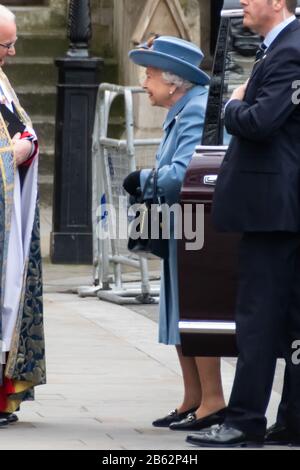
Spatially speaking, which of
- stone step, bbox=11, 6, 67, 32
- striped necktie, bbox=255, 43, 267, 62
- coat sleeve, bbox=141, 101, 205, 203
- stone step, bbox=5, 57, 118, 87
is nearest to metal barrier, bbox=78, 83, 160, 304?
coat sleeve, bbox=141, 101, 205, 203

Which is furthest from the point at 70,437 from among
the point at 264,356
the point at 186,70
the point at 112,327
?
the point at 112,327

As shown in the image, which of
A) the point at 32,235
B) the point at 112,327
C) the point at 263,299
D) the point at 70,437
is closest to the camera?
the point at 263,299

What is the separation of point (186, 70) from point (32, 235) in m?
0.97

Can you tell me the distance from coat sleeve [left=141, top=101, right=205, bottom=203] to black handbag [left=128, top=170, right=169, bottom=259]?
3 cm

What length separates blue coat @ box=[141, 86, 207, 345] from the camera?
728 centimetres

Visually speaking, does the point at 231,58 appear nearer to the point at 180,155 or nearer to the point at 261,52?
the point at 180,155

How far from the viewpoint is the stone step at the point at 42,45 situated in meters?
18.3

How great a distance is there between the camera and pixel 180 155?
7.34 m

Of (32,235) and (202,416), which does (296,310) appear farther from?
(32,235)

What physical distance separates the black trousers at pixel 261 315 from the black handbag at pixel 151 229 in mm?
719

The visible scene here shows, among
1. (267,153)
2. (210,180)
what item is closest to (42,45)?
(210,180)

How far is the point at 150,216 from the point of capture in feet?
24.0

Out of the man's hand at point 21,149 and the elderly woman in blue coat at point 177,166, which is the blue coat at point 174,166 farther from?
the man's hand at point 21,149

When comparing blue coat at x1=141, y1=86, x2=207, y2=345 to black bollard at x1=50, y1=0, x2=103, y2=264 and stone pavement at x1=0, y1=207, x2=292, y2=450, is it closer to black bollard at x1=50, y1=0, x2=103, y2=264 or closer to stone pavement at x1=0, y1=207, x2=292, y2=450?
stone pavement at x1=0, y1=207, x2=292, y2=450
